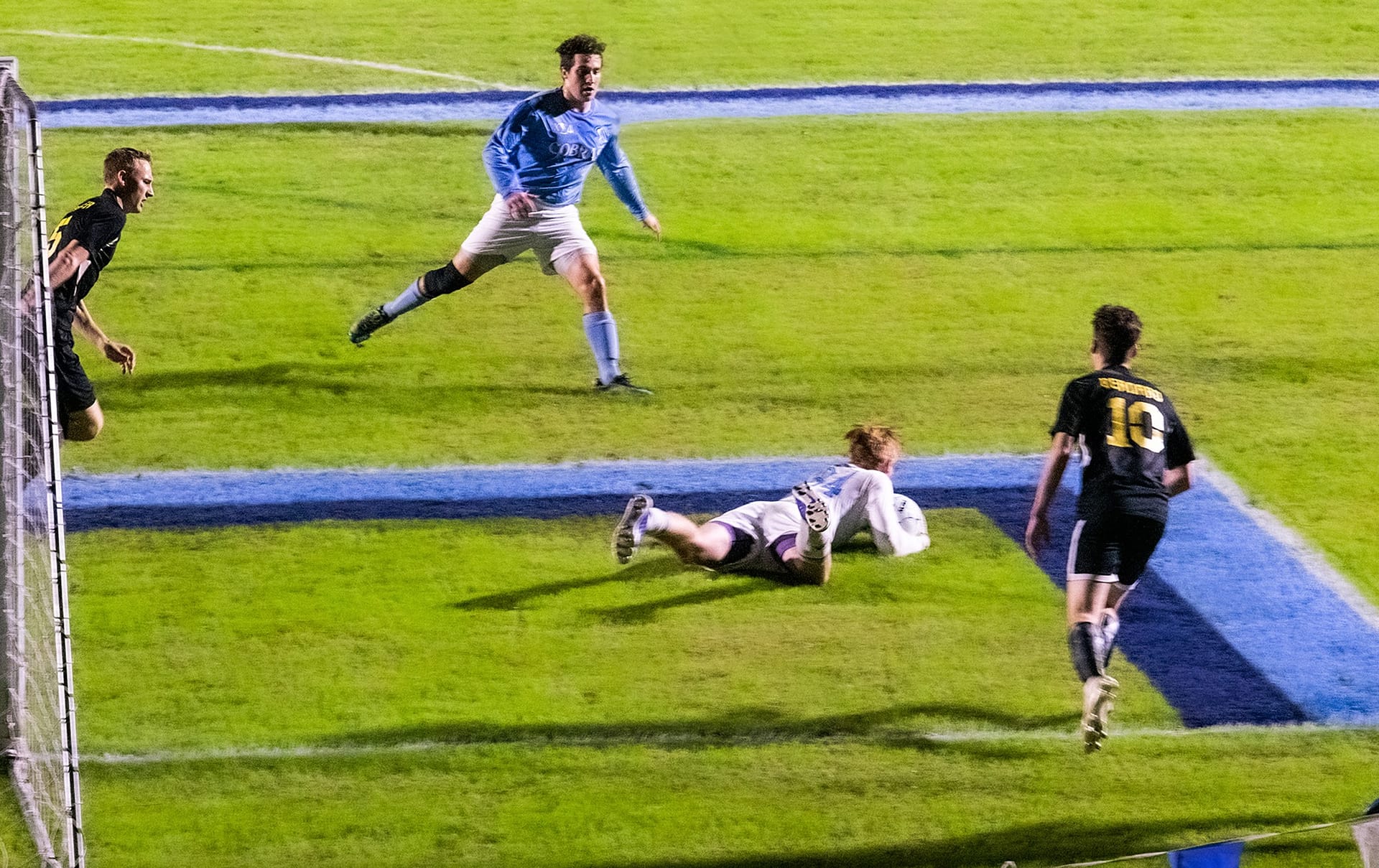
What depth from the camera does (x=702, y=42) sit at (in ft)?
32.8

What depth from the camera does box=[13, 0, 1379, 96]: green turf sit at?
9.56 meters

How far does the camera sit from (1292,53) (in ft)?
33.2

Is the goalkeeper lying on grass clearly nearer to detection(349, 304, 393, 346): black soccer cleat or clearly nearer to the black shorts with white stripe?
the black shorts with white stripe

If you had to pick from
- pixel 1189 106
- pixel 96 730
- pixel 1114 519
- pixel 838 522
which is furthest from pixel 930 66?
pixel 96 730

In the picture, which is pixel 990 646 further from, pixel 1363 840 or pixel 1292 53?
pixel 1292 53

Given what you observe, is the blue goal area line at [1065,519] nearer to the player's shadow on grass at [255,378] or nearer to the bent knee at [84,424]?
the bent knee at [84,424]

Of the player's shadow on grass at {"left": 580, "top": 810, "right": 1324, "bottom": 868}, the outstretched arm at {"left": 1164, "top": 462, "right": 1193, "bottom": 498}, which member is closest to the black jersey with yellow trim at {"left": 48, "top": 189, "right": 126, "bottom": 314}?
the player's shadow on grass at {"left": 580, "top": 810, "right": 1324, "bottom": 868}

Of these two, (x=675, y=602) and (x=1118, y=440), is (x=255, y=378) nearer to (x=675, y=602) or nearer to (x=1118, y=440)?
(x=675, y=602)

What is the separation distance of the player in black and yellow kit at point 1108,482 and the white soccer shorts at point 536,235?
2.89 metres

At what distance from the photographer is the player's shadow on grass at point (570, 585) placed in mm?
6191

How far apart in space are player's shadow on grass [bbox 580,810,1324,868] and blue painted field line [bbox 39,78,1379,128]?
533 cm

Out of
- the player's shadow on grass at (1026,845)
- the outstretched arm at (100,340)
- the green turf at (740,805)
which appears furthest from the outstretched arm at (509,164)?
the player's shadow on grass at (1026,845)

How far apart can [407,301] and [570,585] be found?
214 centimetres

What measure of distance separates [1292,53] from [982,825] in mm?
6498
